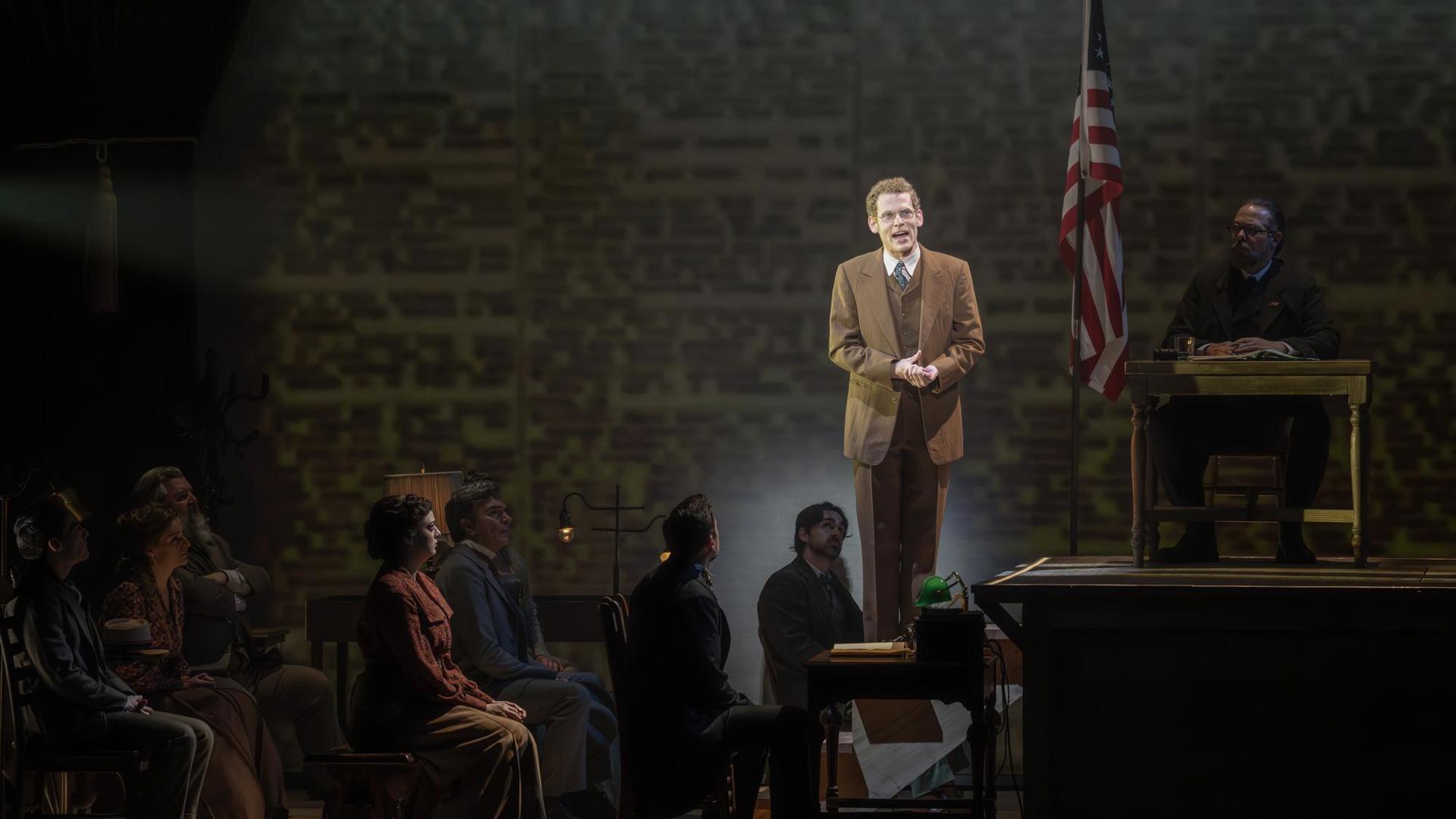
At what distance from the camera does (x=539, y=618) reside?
6969 mm

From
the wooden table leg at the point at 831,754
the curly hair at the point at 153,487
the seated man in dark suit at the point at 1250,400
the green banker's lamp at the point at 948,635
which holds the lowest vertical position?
the wooden table leg at the point at 831,754

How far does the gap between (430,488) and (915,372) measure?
205 centimetres

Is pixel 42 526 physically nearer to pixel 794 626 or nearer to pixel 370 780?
pixel 370 780

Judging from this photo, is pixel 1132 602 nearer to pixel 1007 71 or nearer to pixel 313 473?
pixel 1007 71

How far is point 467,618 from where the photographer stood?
19.3 feet

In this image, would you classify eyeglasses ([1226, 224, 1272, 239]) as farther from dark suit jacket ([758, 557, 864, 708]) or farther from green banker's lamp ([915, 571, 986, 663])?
dark suit jacket ([758, 557, 864, 708])

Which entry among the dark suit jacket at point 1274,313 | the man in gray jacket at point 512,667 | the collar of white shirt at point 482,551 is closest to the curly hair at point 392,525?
the man in gray jacket at point 512,667

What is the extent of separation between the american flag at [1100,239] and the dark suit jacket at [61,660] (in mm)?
3554

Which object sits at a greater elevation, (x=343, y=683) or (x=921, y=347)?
(x=921, y=347)

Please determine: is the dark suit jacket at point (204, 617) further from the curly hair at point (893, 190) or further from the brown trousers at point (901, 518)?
the curly hair at point (893, 190)

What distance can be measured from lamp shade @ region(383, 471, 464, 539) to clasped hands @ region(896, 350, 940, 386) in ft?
6.20

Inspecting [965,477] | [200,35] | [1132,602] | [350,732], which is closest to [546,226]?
[200,35]

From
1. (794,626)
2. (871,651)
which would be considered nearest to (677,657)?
(871,651)

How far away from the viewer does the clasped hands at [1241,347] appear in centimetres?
534
